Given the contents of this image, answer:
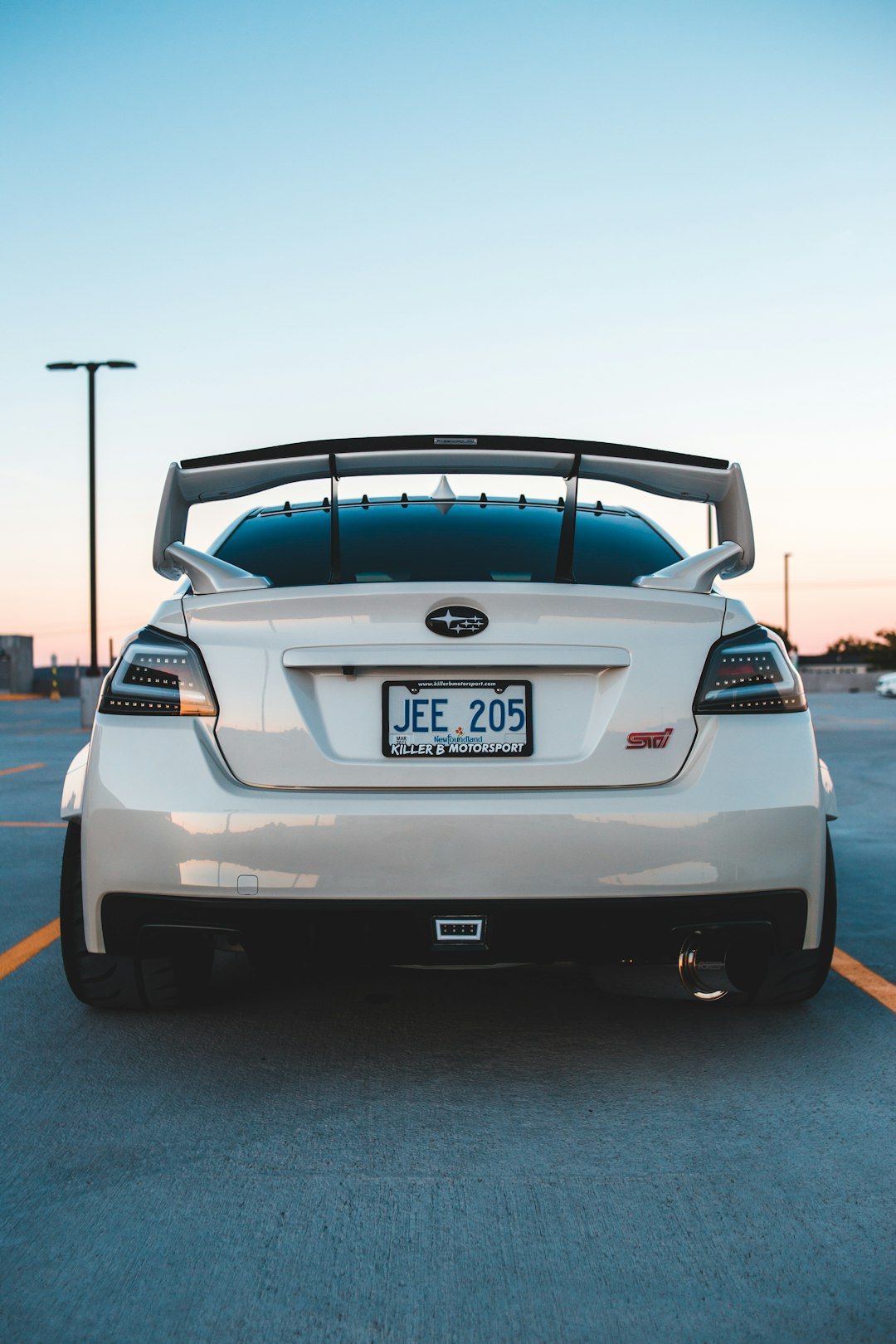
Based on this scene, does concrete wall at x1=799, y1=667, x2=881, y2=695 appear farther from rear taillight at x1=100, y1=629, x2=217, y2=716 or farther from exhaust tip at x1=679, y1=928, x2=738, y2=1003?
rear taillight at x1=100, y1=629, x2=217, y2=716

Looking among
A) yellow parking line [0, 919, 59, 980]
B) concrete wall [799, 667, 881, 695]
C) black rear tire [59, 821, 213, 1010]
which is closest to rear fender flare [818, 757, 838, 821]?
black rear tire [59, 821, 213, 1010]

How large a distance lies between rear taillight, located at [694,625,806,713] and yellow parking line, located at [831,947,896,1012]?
4.01 feet

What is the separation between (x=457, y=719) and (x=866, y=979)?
199 cm

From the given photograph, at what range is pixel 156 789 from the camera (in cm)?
277

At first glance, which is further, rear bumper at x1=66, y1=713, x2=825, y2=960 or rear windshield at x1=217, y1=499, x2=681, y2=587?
rear windshield at x1=217, y1=499, x2=681, y2=587

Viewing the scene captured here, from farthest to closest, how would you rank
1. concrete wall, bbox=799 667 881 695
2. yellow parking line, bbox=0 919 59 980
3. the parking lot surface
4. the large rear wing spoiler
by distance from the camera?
concrete wall, bbox=799 667 881 695 → yellow parking line, bbox=0 919 59 980 → the large rear wing spoiler → the parking lot surface

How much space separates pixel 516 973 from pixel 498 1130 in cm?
134

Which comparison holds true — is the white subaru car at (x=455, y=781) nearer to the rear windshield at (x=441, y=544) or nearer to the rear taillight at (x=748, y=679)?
the rear taillight at (x=748, y=679)

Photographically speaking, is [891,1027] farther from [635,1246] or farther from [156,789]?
[156,789]

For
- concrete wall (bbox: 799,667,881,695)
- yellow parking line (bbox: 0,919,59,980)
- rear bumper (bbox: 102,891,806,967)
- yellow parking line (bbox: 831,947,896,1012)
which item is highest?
rear bumper (bbox: 102,891,806,967)

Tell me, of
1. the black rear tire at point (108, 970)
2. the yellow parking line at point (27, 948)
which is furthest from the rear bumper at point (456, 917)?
the yellow parking line at point (27, 948)

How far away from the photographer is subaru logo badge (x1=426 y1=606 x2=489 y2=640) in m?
2.77

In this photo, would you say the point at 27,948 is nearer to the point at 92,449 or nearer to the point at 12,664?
the point at 92,449

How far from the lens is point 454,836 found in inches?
105
